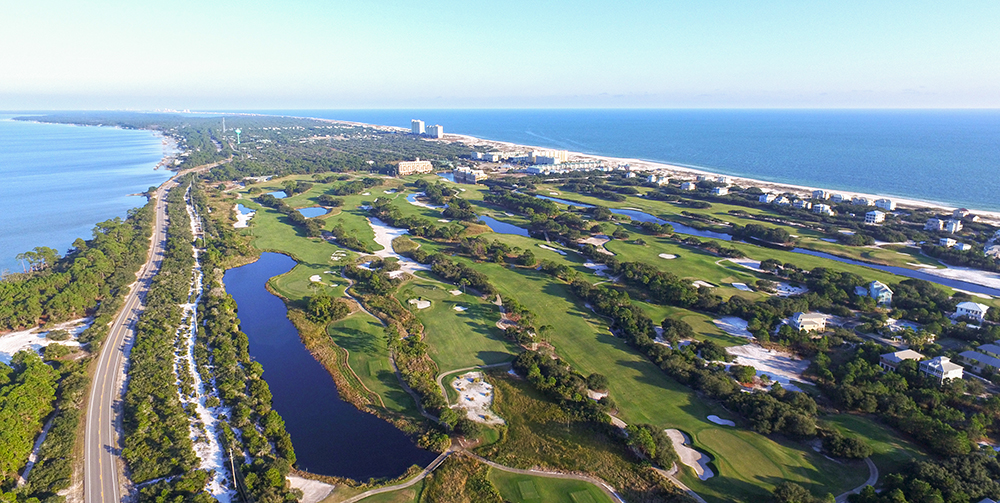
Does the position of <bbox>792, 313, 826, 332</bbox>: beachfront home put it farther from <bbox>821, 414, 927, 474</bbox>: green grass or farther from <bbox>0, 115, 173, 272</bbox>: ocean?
<bbox>0, 115, 173, 272</bbox>: ocean

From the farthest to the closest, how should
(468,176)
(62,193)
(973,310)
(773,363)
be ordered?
(468,176), (62,193), (973,310), (773,363)

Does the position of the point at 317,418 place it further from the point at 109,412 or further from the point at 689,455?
the point at 689,455

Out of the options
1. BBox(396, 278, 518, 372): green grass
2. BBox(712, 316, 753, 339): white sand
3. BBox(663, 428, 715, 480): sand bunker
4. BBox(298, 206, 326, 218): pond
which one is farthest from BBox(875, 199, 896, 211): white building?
BBox(298, 206, 326, 218): pond

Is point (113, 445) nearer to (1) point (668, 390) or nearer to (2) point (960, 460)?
(1) point (668, 390)

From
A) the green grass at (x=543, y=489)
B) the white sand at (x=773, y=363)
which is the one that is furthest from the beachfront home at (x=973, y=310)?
the green grass at (x=543, y=489)

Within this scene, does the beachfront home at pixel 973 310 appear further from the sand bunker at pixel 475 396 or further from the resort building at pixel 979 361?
the sand bunker at pixel 475 396

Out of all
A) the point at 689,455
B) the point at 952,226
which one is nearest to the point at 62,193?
the point at 689,455
